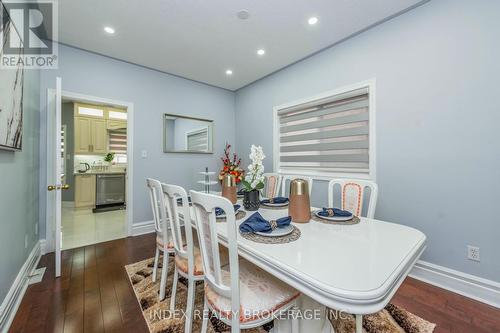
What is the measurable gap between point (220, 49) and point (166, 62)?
952mm

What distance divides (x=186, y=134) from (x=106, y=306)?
2.81 meters

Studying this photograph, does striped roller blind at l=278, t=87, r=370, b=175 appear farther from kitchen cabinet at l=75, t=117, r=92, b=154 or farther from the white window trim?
kitchen cabinet at l=75, t=117, r=92, b=154

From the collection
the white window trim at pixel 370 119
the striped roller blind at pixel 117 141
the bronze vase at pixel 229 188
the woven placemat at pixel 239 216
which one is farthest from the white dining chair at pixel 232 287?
the striped roller blind at pixel 117 141

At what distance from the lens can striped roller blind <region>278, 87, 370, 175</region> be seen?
102 inches

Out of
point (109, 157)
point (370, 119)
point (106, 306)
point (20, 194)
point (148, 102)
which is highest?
point (148, 102)

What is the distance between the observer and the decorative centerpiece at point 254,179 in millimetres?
1605

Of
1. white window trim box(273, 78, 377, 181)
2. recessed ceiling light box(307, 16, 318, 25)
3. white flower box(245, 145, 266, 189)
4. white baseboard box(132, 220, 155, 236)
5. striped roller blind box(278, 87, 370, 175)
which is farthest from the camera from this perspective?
white baseboard box(132, 220, 155, 236)

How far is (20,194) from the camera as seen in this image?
1.92 metres

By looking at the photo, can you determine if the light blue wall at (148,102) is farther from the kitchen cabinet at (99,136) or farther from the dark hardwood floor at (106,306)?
the kitchen cabinet at (99,136)

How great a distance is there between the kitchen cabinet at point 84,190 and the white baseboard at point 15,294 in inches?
127

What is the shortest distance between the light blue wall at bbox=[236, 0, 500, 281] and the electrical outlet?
0.11 feet

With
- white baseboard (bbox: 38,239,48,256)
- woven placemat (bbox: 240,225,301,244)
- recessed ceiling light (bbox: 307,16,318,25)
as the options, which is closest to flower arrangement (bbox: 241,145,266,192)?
woven placemat (bbox: 240,225,301,244)

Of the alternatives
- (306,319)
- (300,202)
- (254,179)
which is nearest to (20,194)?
(254,179)

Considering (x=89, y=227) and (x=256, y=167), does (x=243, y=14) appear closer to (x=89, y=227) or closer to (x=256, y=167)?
(x=256, y=167)
